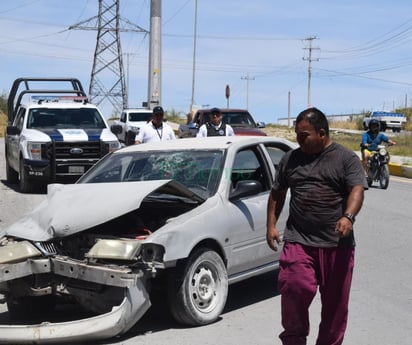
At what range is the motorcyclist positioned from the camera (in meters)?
16.8

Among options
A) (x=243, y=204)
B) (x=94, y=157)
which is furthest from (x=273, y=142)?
(x=94, y=157)

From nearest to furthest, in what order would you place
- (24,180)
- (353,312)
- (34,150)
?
(353,312)
(34,150)
(24,180)

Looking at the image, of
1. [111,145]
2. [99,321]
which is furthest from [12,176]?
[99,321]

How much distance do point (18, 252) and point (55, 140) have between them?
9.11 metres

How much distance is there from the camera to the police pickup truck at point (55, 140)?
572 inches

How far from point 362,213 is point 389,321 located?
6744 mm

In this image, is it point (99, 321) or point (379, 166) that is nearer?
point (99, 321)

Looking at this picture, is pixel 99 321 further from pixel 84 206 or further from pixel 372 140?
pixel 372 140

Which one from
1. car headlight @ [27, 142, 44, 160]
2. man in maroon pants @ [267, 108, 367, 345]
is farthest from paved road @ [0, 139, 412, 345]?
car headlight @ [27, 142, 44, 160]

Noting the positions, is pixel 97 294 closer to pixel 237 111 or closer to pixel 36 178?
pixel 36 178

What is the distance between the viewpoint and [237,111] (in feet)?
73.8

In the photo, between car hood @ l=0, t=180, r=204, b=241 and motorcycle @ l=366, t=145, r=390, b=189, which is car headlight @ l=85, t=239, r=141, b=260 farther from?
motorcycle @ l=366, t=145, r=390, b=189

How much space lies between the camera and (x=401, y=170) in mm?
21281

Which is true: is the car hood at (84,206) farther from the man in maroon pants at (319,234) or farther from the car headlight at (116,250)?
the man in maroon pants at (319,234)
